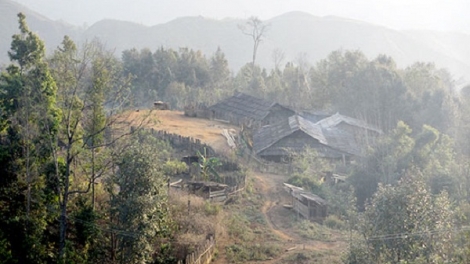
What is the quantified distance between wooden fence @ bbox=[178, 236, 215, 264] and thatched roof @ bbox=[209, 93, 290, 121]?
90.1 feet

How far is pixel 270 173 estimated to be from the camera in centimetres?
3033

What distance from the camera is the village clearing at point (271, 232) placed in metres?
17.5

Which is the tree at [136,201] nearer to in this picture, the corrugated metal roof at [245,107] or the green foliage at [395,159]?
the green foliage at [395,159]

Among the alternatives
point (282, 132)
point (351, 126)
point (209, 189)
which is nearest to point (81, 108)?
point (209, 189)

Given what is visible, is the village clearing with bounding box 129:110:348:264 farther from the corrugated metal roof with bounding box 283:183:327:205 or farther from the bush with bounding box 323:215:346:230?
the corrugated metal roof with bounding box 283:183:327:205

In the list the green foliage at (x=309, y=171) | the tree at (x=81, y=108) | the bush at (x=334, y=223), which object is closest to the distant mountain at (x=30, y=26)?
the green foliage at (x=309, y=171)

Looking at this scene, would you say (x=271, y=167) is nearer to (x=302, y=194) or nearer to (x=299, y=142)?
(x=299, y=142)

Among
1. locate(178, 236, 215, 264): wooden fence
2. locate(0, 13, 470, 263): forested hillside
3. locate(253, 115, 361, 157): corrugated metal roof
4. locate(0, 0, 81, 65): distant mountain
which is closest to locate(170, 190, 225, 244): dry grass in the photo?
locate(0, 13, 470, 263): forested hillside

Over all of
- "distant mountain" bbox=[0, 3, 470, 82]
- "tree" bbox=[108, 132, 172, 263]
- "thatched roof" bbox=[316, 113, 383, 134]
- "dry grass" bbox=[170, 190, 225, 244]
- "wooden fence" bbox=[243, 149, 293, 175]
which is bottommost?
"wooden fence" bbox=[243, 149, 293, 175]

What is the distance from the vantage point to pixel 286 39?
180000 mm

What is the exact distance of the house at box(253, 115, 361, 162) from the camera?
33812mm

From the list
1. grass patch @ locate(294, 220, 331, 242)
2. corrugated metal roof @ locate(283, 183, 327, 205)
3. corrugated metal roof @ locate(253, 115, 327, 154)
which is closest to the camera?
grass patch @ locate(294, 220, 331, 242)

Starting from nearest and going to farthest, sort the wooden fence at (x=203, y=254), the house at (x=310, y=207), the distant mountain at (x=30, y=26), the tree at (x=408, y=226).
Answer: the tree at (x=408, y=226)
the wooden fence at (x=203, y=254)
the house at (x=310, y=207)
the distant mountain at (x=30, y=26)

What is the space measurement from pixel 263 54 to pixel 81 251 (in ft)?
534
